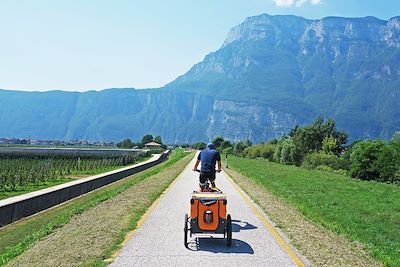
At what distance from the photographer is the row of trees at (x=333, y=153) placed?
4325 centimetres

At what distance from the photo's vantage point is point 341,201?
19438 mm

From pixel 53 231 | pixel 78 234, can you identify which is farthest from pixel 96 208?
pixel 78 234

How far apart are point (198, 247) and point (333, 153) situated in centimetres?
7821

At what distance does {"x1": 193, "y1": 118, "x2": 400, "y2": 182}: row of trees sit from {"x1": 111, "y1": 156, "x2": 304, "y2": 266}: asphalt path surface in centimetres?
443

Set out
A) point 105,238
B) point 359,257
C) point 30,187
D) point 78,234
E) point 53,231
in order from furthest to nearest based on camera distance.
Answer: point 30,187, point 53,231, point 78,234, point 105,238, point 359,257

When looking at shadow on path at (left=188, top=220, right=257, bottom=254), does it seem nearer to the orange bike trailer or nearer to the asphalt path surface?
the asphalt path surface

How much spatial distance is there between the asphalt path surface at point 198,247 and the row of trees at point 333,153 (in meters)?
4.43

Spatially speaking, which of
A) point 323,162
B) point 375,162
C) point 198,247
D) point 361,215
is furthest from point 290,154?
point 198,247

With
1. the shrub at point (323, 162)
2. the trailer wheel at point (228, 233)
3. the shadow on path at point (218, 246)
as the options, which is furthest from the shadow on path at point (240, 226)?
the shrub at point (323, 162)

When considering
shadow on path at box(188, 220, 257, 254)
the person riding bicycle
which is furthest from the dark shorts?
shadow on path at box(188, 220, 257, 254)

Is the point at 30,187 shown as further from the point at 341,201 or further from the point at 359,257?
the point at 359,257

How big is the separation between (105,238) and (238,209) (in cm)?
622

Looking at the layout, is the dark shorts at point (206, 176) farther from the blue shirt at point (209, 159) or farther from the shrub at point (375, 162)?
the shrub at point (375, 162)

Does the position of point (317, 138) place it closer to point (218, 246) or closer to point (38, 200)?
point (38, 200)
